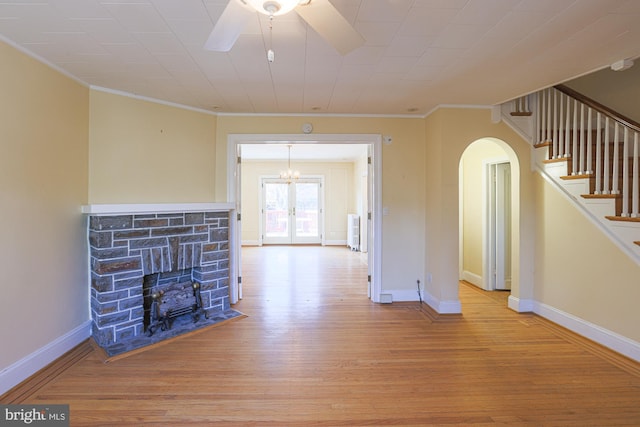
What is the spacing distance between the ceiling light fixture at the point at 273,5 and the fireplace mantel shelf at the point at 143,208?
221cm

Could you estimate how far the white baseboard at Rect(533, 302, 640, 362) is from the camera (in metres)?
2.49

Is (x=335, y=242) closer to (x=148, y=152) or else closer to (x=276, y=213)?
(x=276, y=213)

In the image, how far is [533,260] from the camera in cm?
349

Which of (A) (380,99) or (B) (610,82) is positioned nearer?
(A) (380,99)

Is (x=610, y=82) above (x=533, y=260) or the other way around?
above

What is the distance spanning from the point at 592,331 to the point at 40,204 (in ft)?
15.9

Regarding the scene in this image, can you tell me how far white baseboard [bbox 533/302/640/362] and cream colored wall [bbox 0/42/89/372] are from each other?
469cm

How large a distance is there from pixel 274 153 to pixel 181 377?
231 inches

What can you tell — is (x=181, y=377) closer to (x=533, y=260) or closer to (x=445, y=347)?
(x=445, y=347)

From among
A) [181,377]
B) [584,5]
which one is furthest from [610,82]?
[181,377]

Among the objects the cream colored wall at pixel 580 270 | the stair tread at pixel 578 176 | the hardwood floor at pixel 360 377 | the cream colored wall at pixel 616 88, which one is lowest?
the hardwood floor at pixel 360 377

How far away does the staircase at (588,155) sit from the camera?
2568 mm

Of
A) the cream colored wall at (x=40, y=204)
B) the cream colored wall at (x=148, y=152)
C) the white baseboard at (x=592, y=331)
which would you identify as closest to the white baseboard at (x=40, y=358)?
the cream colored wall at (x=40, y=204)

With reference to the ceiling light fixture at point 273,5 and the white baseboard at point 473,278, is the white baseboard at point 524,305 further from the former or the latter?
the ceiling light fixture at point 273,5
